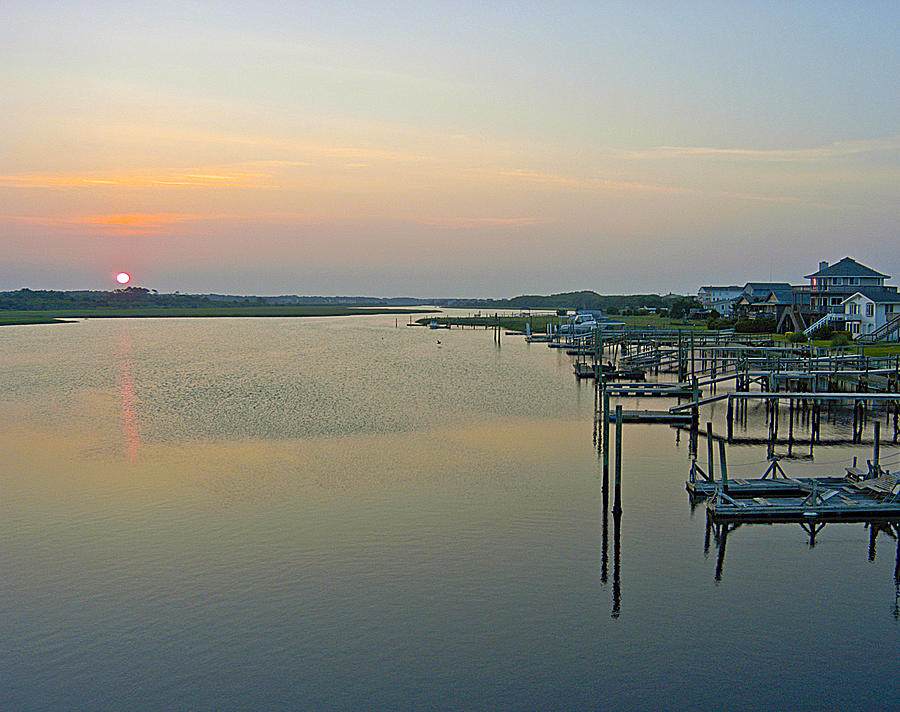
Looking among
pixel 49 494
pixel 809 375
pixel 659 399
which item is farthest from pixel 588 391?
pixel 49 494

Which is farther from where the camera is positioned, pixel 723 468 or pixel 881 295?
pixel 881 295

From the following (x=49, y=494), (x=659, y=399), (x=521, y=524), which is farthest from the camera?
(x=659, y=399)

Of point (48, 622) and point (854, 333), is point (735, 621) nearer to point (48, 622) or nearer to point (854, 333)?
point (48, 622)

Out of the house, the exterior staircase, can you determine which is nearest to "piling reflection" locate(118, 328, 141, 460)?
the exterior staircase

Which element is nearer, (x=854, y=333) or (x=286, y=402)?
(x=286, y=402)

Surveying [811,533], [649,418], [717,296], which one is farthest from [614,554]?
[717,296]

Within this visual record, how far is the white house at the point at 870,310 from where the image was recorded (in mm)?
60438

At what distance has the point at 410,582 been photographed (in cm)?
1684

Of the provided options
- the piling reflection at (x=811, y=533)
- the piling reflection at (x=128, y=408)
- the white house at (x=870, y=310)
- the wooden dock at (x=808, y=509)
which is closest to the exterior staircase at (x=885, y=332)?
the white house at (x=870, y=310)

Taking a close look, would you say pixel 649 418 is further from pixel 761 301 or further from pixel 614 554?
pixel 761 301

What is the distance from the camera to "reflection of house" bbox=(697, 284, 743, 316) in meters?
121

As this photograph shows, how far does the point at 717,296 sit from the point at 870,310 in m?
78.0

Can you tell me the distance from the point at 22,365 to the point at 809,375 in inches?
2300

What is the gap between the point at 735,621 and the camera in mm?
15164
